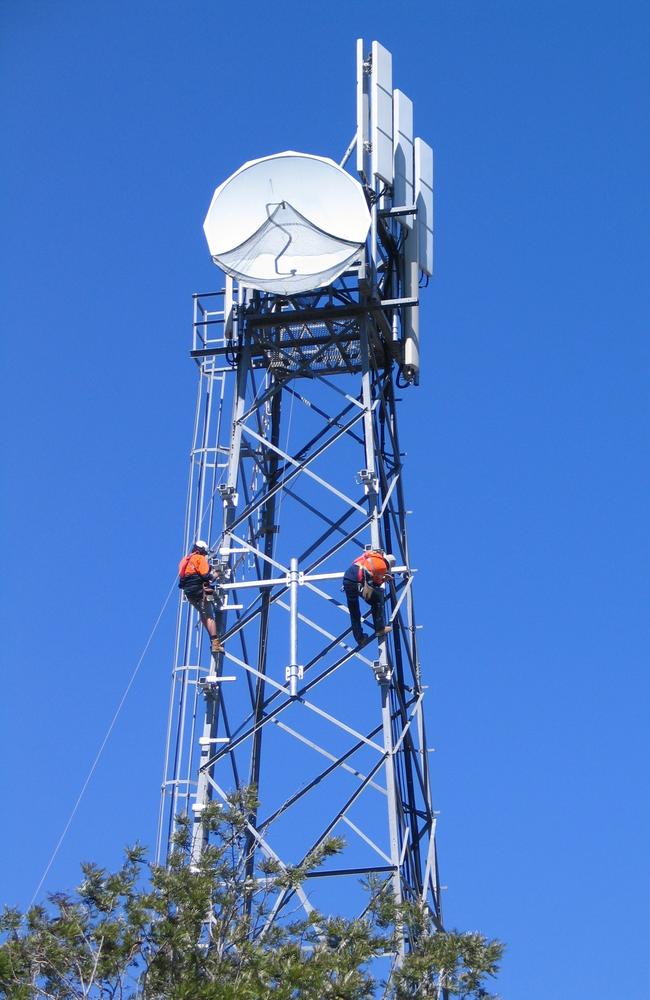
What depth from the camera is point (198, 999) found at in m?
16.0

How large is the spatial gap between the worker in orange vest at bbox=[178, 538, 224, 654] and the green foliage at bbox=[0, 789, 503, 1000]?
5.74 meters

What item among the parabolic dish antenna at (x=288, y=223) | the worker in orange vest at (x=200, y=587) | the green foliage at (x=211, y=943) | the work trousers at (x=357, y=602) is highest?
the parabolic dish antenna at (x=288, y=223)

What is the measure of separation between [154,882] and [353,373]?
10.6 m

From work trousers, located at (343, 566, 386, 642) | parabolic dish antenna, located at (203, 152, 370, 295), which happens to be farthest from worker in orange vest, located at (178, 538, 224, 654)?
parabolic dish antenna, located at (203, 152, 370, 295)

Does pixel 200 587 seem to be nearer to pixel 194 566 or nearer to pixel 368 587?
pixel 194 566

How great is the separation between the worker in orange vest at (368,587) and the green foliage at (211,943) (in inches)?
212

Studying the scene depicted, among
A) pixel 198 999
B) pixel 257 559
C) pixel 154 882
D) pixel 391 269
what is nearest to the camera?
pixel 198 999

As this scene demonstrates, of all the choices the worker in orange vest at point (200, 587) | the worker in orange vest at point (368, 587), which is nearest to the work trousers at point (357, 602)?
the worker in orange vest at point (368, 587)

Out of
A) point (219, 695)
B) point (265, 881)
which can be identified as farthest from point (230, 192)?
point (265, 881)

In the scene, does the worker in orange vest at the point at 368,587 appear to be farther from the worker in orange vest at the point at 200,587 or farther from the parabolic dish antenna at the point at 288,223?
the parabolic dish antenna at the point at 288,223

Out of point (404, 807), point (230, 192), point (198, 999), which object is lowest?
point (198, 999)

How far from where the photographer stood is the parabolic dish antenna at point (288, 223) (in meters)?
24.4

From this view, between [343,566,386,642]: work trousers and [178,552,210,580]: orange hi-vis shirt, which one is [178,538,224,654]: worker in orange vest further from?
[343,566,386,642]: work trousers

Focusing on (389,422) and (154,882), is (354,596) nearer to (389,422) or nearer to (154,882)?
(389,422)
